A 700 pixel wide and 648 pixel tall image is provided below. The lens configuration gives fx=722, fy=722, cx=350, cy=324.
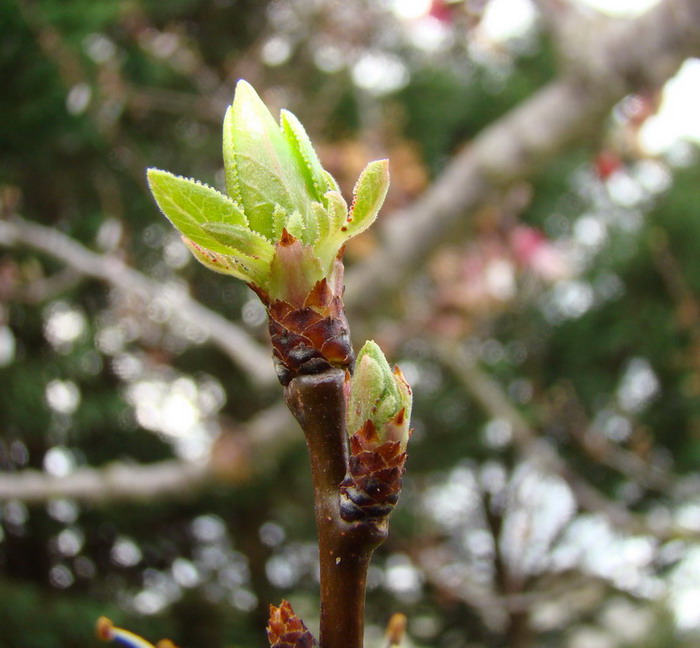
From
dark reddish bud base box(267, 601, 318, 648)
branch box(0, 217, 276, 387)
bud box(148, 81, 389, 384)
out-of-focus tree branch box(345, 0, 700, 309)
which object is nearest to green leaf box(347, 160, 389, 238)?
bud box(148, 81, 389, 384)

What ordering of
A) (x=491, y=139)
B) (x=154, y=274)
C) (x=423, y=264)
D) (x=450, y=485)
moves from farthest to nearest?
(x=450, y=485), (x=154, y=274), (x=423, y=264), (x=491, y=139)

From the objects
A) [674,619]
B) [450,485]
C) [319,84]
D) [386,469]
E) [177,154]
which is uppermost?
[319,84]

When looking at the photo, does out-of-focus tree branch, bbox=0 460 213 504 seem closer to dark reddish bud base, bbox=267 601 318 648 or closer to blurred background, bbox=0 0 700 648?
blurred background, bbox=0 0 700 648

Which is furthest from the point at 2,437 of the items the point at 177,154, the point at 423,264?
the point at 423,264

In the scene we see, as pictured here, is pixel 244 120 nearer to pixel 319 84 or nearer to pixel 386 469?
pixel 386 469

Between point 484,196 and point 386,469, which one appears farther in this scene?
point 484,196

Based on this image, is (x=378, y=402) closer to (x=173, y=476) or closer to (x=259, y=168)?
(x=259, y=168)

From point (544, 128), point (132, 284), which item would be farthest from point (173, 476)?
point (544, 128)
